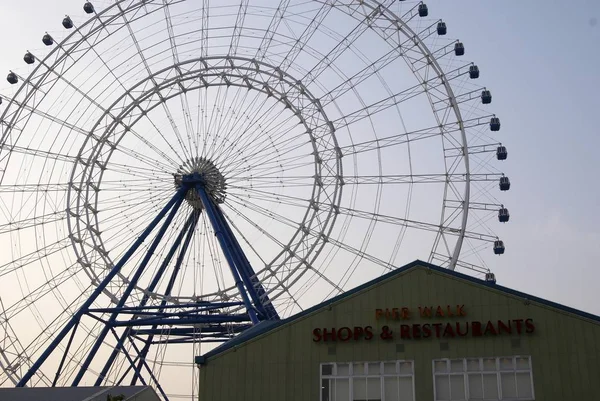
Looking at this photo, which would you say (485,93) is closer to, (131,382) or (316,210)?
(316,210)

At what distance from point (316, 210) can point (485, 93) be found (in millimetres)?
9119

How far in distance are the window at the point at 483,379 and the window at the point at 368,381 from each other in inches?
34.3

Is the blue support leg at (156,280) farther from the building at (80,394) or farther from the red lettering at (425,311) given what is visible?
the red lettering at (425,311)

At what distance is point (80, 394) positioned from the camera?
1038 inches

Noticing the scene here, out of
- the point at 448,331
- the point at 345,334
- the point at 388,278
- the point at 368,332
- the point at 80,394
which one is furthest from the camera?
the point at 80,394

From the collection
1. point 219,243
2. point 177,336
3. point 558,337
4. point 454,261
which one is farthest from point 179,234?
point 558,337

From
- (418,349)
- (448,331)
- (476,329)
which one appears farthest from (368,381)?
(476,329)

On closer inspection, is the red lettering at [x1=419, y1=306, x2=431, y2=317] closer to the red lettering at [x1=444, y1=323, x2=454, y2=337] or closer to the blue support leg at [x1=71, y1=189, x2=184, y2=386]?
the red lettering at [x1=444, y1=323, x2=454, y2=337]

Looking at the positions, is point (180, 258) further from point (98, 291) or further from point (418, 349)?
point (418, 349)

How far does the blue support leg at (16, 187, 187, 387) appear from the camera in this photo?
111 ft

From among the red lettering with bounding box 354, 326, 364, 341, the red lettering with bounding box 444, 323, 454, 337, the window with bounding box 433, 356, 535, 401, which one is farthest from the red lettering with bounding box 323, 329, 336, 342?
the red lettering with bounding box 444, 323, 454, 337

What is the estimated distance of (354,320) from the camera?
2381cm

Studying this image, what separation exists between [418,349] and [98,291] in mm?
17475

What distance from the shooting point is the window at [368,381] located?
2252 centimetres
